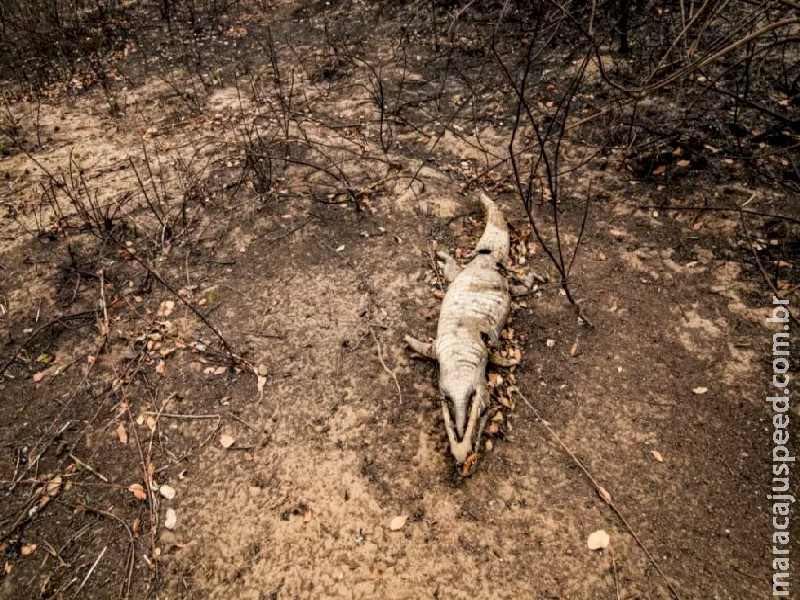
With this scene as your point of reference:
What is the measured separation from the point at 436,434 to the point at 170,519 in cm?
184

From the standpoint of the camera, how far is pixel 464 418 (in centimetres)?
295

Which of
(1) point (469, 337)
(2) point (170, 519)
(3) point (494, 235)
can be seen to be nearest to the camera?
(2) point (170, 519)

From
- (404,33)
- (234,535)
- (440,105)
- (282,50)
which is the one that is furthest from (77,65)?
(234,535)

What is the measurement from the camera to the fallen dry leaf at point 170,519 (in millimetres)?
2889

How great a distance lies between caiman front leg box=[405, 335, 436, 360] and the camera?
→ 3506 millimetres

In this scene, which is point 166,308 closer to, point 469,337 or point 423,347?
point 423,347

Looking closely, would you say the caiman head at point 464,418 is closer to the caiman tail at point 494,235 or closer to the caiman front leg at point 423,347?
the caiman front leg at point 423,347

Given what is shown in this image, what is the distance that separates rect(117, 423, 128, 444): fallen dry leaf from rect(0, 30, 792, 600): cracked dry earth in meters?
0.05

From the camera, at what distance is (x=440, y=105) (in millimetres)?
6496

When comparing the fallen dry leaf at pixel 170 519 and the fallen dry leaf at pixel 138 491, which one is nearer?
the fallen dry leaf at pixel 170 519

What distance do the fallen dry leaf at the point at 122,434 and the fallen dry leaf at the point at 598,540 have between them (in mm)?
3262

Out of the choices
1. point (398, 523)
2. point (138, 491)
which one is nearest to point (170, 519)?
point (138, 491)

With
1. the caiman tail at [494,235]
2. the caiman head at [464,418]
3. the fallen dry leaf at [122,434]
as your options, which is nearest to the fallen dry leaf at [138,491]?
the fallen dry leaf at [122,434]

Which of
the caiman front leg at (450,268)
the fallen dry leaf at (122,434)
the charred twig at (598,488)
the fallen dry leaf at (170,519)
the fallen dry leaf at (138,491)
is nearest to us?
the charred twig at (598,488)
